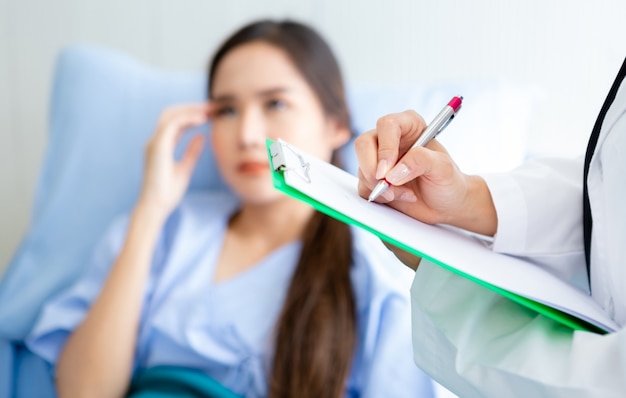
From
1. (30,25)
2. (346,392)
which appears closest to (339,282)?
(346,392)

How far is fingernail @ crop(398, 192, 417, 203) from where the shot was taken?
0.42 metres

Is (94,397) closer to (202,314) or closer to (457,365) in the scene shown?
(202,314)

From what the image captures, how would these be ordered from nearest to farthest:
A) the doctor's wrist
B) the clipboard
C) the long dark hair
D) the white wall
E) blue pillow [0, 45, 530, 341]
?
the clipboard < the doctor's wrist < the white wall < the long dark hair < blue pillow [0, 45, 530, 341]

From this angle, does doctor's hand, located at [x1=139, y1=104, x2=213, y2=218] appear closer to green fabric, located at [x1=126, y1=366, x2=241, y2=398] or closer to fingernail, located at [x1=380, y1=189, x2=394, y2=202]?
green fabric, located at [x1=126, y1=366, x2=241, y2=398]

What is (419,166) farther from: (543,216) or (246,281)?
(246,281)

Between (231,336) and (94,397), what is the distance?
206 millimetres

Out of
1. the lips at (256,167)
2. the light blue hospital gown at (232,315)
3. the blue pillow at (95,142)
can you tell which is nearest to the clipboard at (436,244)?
the light blue hospital gown at (232,315)

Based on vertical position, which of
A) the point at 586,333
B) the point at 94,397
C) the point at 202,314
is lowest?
the point at 94,397

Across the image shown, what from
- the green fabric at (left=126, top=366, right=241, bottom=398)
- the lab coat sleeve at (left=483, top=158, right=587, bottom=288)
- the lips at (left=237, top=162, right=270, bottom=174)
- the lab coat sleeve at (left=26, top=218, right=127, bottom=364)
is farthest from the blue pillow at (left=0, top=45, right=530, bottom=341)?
the lab coat sleeve at (left=483, top=158, right=587, bottom=288)

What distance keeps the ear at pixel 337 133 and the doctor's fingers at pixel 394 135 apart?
0.53 m

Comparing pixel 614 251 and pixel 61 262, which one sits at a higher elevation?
pixel 614 251

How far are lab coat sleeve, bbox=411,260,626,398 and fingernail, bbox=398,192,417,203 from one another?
5 centimetres

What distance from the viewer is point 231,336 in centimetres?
87

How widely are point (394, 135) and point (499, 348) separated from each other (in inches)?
6.0
